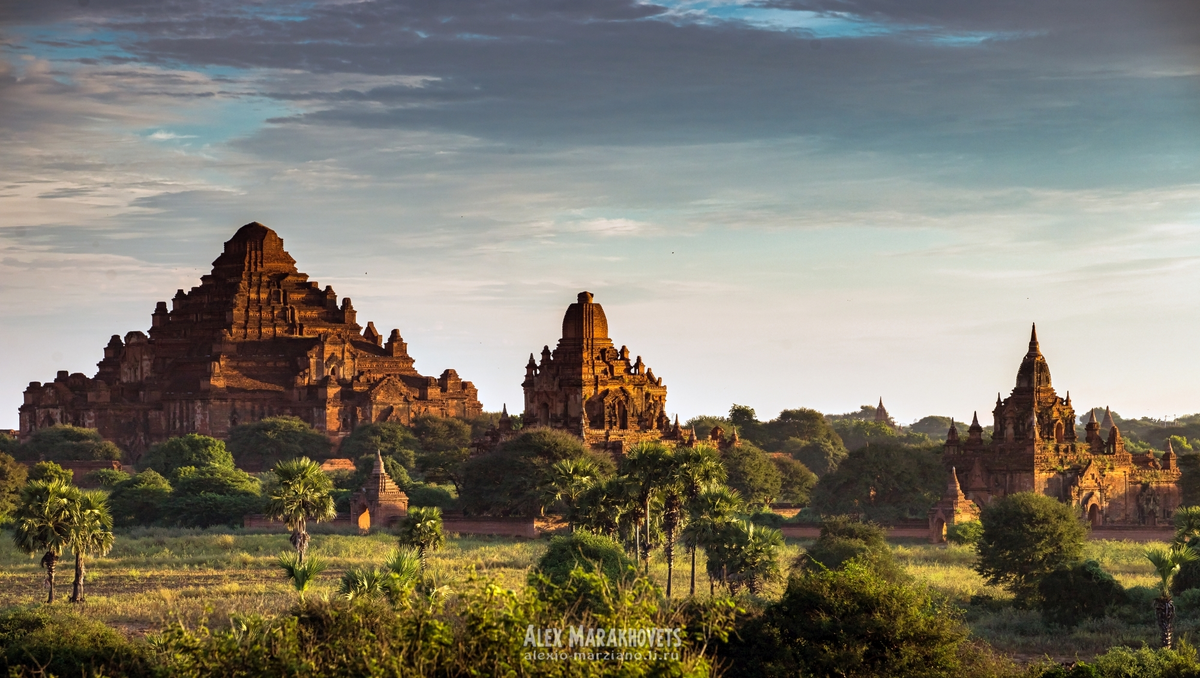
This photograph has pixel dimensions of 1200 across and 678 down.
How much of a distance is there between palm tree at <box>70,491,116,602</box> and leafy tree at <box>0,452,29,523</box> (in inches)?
1121

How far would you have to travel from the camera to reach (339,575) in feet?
195

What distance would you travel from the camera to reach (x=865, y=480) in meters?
90.8

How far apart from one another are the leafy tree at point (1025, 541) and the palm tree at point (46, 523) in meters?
29.5

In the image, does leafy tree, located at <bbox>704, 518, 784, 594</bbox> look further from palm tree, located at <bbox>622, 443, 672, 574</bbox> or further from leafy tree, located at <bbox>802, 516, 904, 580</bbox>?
palm tree, located at <bbox>622, 443, 672, 574</bbox>

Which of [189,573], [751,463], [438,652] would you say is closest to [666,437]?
[751,463]

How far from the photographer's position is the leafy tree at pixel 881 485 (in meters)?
90.3

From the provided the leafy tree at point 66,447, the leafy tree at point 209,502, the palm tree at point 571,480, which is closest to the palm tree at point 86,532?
the palm tree at point 571,480

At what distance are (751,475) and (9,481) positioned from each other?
36.2m

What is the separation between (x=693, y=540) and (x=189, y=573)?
1730 cm

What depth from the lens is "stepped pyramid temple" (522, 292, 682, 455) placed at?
96.2 metres

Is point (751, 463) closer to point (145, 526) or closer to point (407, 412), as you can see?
point (145, 526)

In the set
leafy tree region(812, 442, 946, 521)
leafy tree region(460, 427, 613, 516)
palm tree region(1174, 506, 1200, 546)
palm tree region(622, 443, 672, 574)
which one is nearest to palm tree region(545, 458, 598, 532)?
leafy tree region(460, 427, 613, 516)

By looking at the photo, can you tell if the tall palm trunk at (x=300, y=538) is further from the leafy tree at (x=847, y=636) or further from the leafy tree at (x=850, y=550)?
the leafy tree at (x=847, y=636)

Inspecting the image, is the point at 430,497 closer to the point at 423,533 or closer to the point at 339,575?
the point at 339,575
